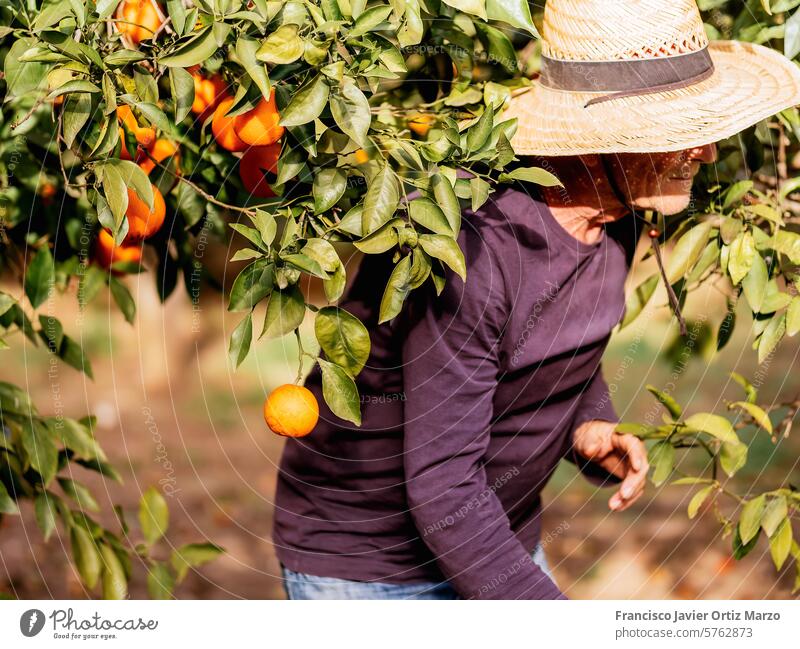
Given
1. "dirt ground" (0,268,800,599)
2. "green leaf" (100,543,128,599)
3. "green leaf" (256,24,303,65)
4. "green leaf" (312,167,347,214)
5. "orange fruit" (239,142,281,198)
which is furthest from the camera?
"dirt ground" (0,268,800,599)

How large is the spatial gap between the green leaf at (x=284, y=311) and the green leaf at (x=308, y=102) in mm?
170

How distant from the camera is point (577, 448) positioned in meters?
1.35

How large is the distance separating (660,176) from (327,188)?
461 millimetres

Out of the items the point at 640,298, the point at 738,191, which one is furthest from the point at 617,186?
the point at 640,298

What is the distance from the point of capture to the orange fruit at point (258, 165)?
969 millimetres

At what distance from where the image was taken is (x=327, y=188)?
2.87ft

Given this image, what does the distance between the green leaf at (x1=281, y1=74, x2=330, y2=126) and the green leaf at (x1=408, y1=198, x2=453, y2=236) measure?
0.14 meters

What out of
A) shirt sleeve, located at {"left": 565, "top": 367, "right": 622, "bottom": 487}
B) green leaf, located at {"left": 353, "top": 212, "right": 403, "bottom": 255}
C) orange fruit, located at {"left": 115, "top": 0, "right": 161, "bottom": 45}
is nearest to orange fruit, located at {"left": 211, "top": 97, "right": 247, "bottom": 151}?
orange fruit, located at {"left": 115, "top": 0, "right": 161, "bottom": 45}

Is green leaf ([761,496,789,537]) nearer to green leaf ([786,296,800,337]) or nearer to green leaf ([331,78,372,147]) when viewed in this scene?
green leaf ([786,296,800,337])

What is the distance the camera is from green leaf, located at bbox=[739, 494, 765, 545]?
3.67ft

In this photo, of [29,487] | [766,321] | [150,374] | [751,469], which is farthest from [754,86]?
[150,374]

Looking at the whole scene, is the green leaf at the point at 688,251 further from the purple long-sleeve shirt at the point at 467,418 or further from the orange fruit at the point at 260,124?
the orange fruit at the point at 260,124

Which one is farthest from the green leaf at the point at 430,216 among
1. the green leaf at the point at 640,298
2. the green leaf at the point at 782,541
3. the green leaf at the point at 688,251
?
the green leaf at the point at 782,541

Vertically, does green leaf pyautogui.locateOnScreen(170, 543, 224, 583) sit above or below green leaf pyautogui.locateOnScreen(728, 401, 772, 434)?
below
